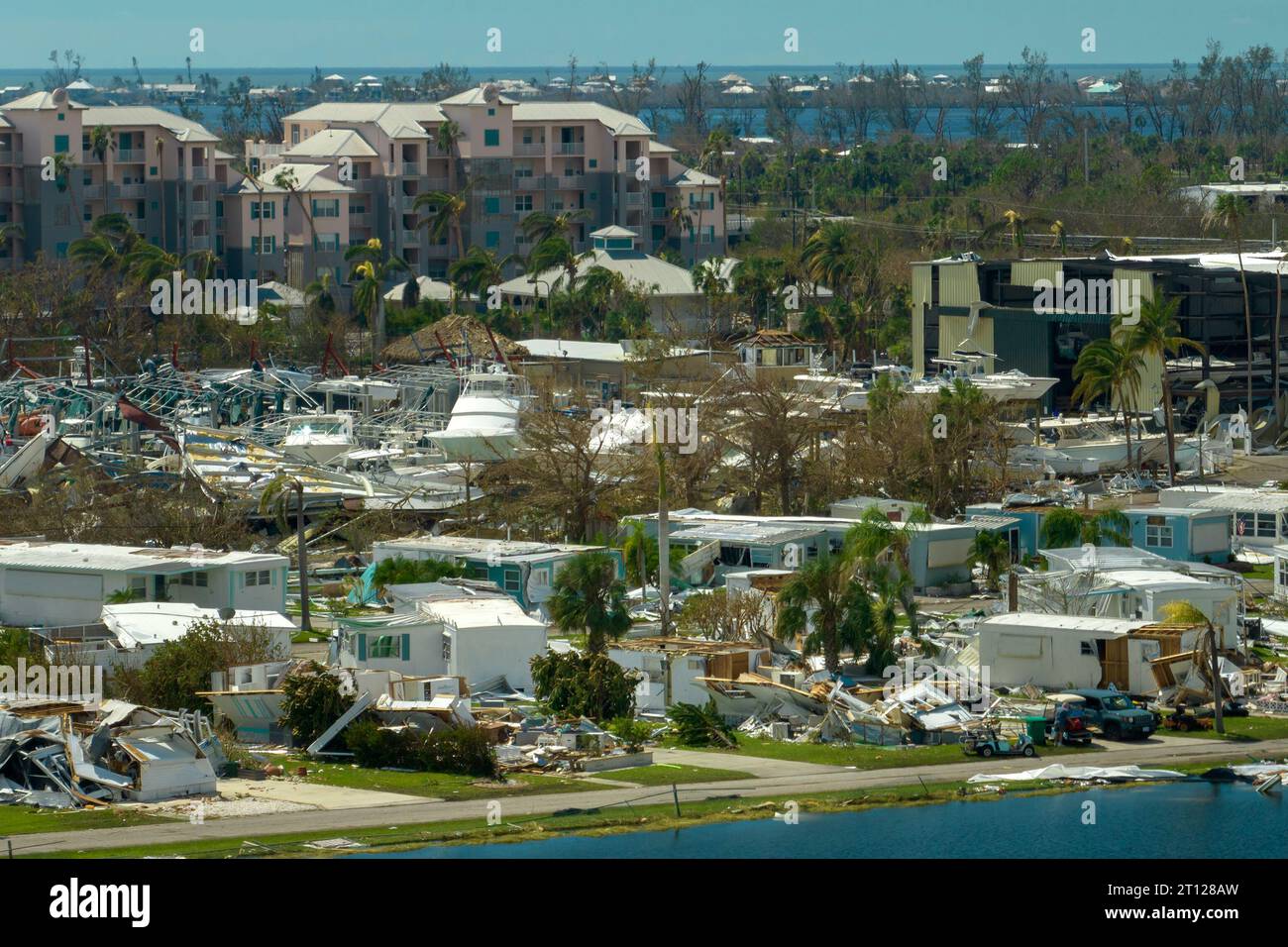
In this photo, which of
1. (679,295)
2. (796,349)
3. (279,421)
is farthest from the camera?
(679,295)

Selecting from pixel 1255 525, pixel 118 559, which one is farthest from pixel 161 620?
pixel 1255 525

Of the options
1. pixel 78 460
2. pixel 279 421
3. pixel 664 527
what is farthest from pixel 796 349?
pixel 664 527

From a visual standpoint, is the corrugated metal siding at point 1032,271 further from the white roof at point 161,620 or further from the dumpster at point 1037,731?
the dumpster at point 1037,731

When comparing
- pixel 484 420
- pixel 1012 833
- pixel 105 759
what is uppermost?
pixel 484 420

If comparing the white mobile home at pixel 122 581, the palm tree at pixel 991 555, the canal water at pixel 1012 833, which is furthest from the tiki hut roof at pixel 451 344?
the canal water at pixel 1012 833

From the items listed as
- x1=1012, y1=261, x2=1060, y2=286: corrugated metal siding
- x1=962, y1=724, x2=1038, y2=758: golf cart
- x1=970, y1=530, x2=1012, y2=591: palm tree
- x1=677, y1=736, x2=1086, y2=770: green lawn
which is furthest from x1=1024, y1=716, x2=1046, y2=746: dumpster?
x1=1012, y1=261, x2=1060, y2=286: corrugated metal siding

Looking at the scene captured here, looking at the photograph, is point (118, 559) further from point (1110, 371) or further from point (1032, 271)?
point (1032, 271)
